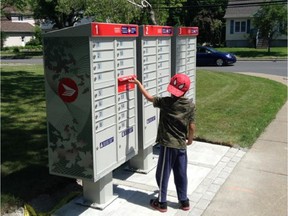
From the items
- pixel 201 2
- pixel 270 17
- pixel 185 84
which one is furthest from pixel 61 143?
pixel 201 2

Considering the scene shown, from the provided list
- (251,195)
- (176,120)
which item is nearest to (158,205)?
(176,120)

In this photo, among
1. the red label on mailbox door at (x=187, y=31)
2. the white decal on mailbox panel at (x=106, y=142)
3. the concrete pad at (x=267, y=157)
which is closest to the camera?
the white decal on mailbox panel at (x=106, y=142)

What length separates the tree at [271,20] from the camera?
1186 inches

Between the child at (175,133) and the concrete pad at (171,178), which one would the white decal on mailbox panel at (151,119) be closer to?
the concrete pad at (171,178)

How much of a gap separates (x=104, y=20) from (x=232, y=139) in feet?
16.0

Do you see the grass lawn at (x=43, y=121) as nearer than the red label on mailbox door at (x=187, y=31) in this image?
Yes

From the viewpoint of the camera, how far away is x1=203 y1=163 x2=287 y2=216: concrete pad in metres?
4.62

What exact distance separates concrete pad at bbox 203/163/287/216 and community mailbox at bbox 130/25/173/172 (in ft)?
4.03

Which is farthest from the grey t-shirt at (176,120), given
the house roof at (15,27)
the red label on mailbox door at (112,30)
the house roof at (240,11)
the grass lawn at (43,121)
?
the house roof at (15,27)

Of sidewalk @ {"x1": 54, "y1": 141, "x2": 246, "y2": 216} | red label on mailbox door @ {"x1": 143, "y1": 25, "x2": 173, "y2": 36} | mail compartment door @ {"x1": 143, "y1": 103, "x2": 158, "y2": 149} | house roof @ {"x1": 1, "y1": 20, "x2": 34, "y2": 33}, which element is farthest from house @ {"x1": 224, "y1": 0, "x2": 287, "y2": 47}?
mail compartment door @ {"x1": 143, "y1": 103, "x2": 158, "y2": 149}

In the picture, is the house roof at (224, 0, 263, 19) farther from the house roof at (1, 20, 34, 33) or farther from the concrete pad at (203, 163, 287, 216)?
the concrete pad at (203, 163, 287, 216)

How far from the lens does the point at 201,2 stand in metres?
49.0

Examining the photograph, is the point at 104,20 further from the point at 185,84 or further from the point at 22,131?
the point at 185,84

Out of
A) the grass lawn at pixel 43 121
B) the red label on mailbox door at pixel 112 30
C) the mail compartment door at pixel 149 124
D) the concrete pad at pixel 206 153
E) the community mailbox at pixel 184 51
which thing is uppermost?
the red label on mailbox door at pixel 112 30
